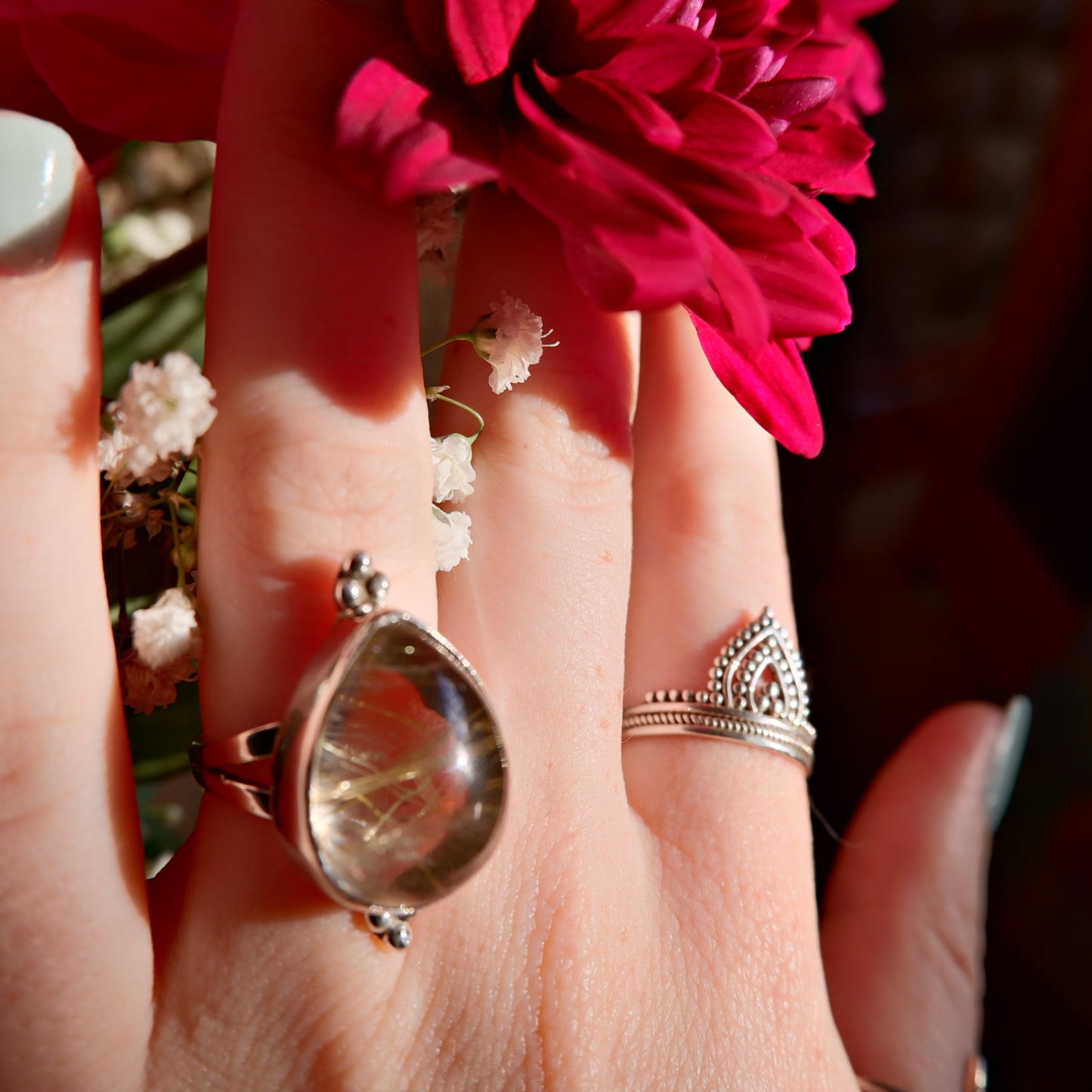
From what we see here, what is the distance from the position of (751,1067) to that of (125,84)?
47 cm

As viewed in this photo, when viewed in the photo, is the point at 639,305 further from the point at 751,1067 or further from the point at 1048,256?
the point at 1048,256

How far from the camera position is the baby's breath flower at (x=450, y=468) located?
0.38 m

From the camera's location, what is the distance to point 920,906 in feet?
2.11

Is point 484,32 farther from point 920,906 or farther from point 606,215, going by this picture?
point 920,906

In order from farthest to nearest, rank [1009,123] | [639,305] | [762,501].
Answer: [1009,123], [762,501], [639,305]

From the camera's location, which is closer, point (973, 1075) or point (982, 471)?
point (973, 1075)

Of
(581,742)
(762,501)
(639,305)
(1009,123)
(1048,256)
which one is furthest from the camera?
(1009,123)

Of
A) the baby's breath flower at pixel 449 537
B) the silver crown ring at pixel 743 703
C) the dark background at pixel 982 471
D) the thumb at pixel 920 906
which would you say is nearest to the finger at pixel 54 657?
the baby's breath flower at pixel 449 537

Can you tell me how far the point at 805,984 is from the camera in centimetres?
46

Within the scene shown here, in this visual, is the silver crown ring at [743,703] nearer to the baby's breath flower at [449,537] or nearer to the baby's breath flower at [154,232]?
the baby's breath flower at [449,537]

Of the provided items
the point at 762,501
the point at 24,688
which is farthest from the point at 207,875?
the point at 762,501

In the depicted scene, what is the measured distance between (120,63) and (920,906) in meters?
0.65

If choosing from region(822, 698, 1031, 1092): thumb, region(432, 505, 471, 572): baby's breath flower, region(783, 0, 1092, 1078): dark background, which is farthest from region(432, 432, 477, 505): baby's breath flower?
region(783, 0, 1092, 1078): dark background

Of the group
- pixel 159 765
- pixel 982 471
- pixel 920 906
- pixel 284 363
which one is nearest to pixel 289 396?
pixel 284 363
